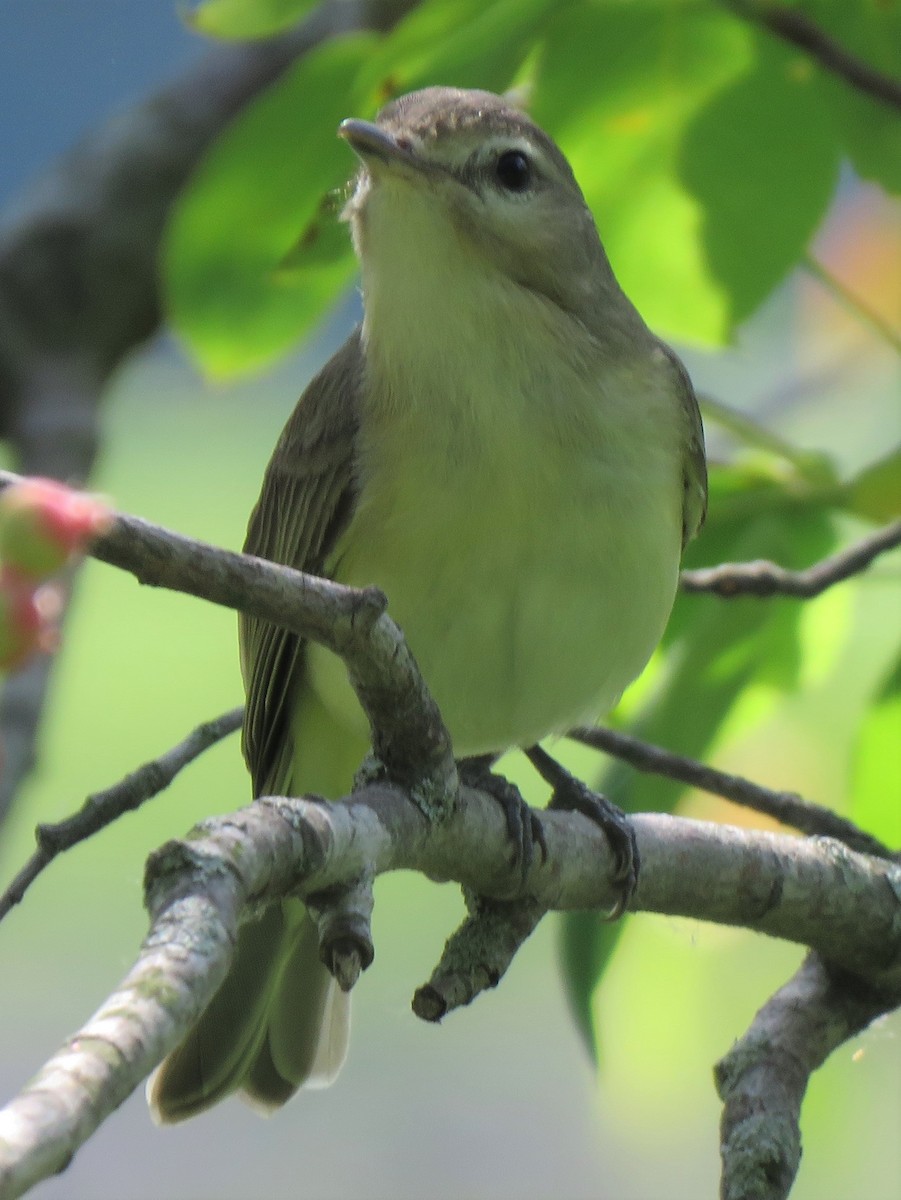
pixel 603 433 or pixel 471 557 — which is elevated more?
pixel 603 433

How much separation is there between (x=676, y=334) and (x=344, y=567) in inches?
24.6

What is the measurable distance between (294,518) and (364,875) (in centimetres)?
113

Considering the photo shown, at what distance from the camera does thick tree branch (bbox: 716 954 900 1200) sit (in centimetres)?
193

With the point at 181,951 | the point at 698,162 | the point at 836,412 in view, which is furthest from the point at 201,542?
the point at 836,412

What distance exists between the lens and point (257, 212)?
2289 millimetres

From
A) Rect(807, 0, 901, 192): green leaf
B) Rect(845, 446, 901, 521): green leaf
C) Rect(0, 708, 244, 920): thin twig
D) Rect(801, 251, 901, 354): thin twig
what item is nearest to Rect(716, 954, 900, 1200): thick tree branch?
Rect(845, 446, 901, 521): green leaf

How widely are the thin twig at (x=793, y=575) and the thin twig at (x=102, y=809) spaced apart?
0.80 metres

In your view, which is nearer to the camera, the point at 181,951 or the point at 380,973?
the point at 181,951

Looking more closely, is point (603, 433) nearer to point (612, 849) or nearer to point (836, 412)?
point (612, 849)

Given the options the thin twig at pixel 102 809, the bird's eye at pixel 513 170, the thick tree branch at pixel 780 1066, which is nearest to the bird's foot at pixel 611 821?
the thick tree branch at pixel 780 1066

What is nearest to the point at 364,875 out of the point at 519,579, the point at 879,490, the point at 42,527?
the point at 42,527

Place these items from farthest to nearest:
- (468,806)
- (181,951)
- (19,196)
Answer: (19,196) < (468,806) < (181,951)

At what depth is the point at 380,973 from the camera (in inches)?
169

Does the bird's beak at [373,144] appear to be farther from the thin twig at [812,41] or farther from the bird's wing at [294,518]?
the thin twig at [812,41]
